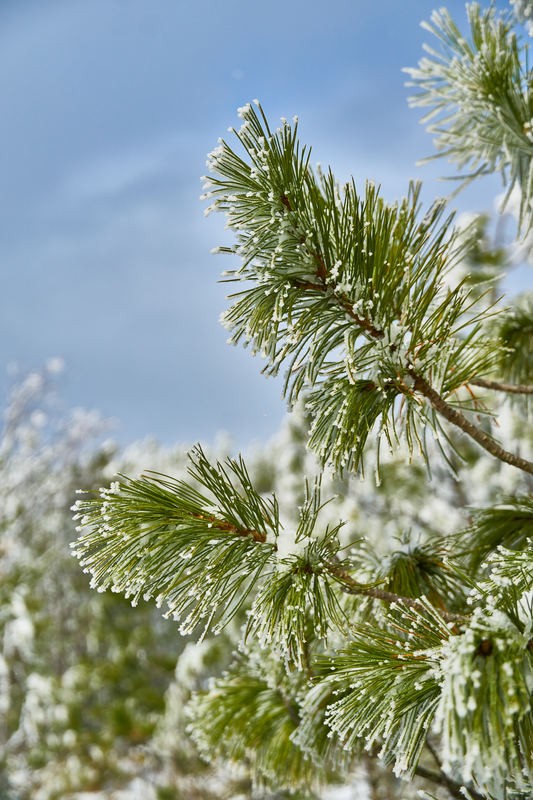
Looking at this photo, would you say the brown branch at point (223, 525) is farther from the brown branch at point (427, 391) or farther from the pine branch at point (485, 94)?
the pine branch at point (485, 94)

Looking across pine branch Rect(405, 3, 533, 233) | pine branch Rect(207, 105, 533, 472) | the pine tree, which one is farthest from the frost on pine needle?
pine branch Rect(405, 3, 533, 233)

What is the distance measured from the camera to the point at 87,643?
44.5 ft

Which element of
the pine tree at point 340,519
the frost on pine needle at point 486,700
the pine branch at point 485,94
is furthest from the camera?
the pine branch at point 485,94

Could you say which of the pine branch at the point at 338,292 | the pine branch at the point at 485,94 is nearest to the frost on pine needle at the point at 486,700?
the pine branch at the point at 338,292

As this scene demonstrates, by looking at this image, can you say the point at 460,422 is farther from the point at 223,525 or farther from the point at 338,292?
the point at 223,525

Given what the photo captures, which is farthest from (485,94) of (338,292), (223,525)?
(223,525)

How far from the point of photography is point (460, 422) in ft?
4.22

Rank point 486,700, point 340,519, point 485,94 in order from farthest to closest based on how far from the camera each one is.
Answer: point 485,94 < point 340,519 < point 486,700

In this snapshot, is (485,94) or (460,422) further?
(485,94)

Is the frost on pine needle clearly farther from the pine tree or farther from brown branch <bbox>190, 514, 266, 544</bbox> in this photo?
brown branch <bbox>190, 514, 266, 544</bbox>

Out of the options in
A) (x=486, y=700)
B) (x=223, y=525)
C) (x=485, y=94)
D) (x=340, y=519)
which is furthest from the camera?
(x=485, y=94)

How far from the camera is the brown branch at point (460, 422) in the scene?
1259 millimetres

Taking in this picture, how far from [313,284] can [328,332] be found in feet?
0.32

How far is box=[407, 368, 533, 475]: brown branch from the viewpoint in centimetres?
126
